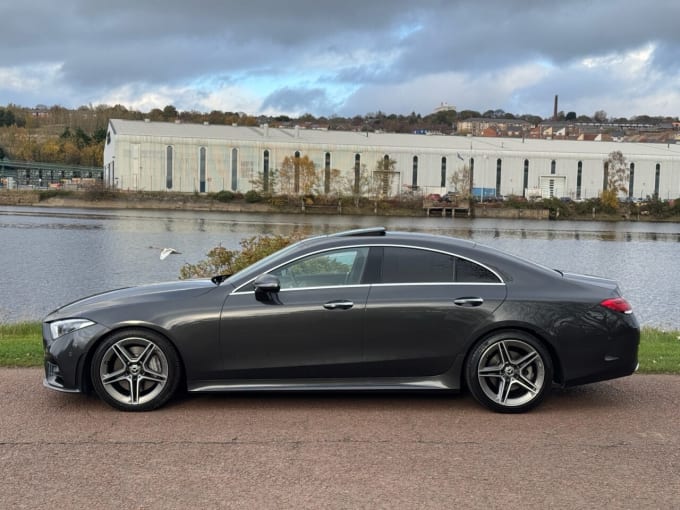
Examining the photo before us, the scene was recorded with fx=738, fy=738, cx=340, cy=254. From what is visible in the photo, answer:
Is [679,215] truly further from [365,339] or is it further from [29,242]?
[365,339]

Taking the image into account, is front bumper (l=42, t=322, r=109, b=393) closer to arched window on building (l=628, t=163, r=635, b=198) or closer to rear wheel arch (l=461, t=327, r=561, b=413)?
rear wheel arch (l=461, t=327, r=561, b=413)

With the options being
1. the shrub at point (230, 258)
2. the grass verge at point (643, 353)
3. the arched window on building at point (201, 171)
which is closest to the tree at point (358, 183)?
the arched window on building at point (201, 171)

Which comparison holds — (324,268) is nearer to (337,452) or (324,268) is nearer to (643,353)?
(337,452)

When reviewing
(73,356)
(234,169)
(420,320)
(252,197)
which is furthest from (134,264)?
(234,169)

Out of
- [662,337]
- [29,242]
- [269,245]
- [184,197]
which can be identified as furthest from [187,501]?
[184,197]

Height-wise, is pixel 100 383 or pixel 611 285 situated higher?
pixel 611 285

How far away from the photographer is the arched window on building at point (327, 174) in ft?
392

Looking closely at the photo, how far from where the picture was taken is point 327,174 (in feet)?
398

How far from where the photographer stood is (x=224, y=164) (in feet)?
392

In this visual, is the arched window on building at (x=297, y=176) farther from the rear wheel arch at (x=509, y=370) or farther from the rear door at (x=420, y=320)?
the rear wheel arch at (x=509, y=370)

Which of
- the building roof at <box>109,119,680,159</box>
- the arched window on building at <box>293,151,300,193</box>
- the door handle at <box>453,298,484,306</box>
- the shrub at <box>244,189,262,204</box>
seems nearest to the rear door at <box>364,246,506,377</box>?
the door handle at <box>453,298,484,306</box>

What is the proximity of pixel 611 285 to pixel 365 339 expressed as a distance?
8.10ft

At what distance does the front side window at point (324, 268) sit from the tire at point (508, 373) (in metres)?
1.28

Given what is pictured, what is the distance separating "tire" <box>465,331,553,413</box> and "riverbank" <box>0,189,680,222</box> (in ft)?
337
